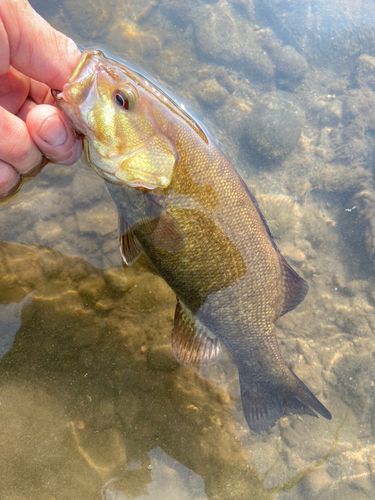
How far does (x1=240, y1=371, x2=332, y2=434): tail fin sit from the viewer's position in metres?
2.53

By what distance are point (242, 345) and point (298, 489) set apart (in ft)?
5.19

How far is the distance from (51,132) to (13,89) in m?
0.54

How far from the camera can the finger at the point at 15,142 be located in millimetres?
2035

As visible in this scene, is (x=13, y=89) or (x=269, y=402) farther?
(x=269, y=402)

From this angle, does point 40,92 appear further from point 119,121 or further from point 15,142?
point 119,121

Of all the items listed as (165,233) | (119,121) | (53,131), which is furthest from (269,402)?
(53,131)

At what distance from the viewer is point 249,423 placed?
2619mm

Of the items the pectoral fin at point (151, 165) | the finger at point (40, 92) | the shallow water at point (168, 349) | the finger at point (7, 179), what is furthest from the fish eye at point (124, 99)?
the shallow water at point (168, 349)

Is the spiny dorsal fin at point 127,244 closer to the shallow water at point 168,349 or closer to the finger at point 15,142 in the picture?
the shallow water at point 168,349

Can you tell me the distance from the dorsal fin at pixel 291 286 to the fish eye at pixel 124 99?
160 centimetres

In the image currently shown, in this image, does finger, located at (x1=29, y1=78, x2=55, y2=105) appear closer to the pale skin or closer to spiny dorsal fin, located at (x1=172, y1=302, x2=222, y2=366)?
the pale skin

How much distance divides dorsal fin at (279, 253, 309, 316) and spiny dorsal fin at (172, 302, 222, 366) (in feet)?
2.21

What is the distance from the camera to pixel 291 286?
2523 mm

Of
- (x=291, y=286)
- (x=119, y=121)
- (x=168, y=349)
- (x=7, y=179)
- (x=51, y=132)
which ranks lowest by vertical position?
(x=168, y=349)
